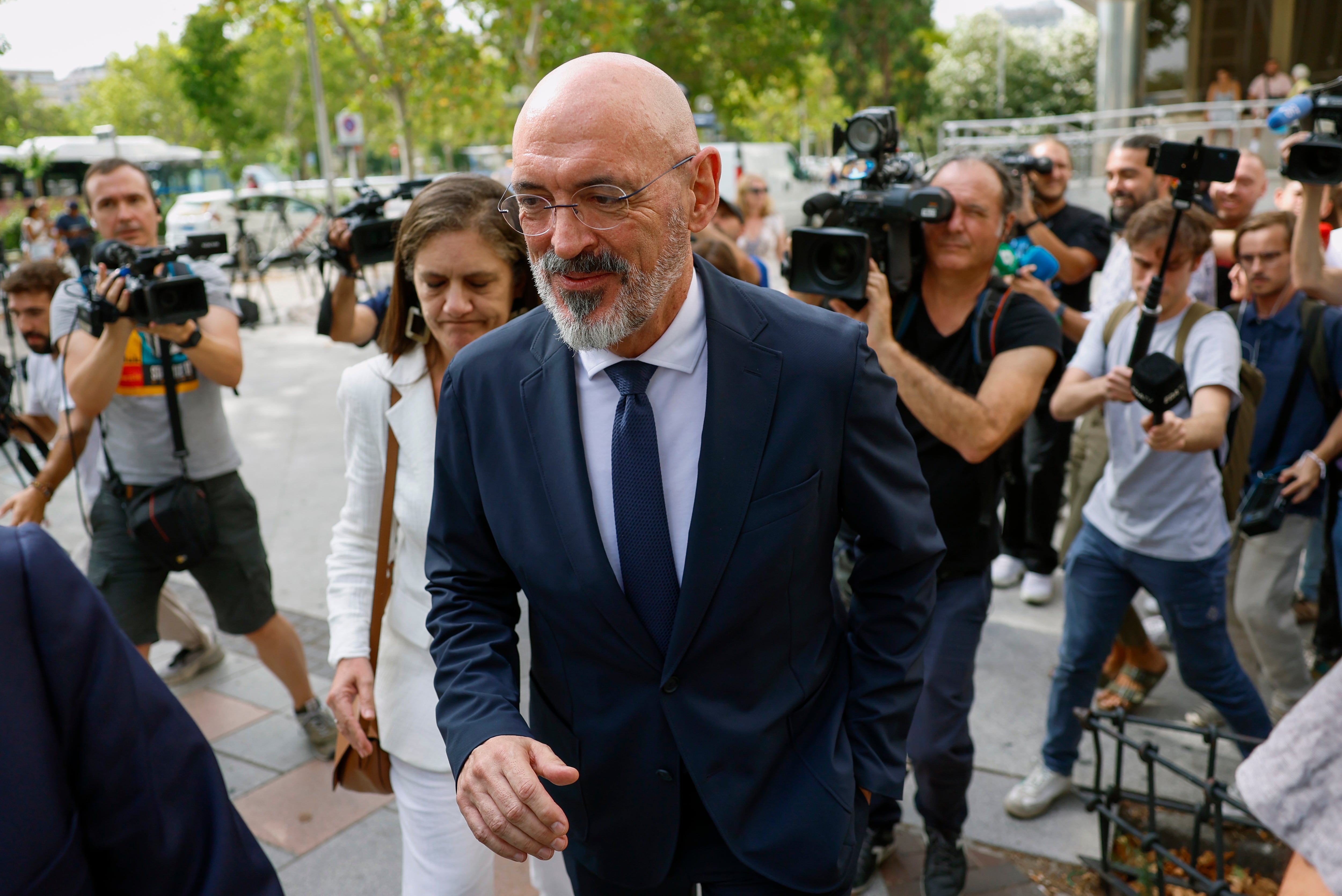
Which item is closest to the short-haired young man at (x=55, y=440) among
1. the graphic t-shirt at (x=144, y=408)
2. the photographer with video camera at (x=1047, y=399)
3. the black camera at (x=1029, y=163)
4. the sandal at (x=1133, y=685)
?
the graphic t-shirt at (x=144, y=408)

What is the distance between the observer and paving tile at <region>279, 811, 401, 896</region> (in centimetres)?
338

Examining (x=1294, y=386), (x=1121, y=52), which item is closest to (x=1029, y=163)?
(x=1294, y=386)

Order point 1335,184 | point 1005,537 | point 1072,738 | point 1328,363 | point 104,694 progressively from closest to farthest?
point 104,694
point 1335,184
point 1072,738
point 1328,363
point 1005,537

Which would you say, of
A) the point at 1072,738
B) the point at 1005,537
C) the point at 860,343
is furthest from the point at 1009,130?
the point at 860,343

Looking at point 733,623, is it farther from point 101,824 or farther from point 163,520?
point 163,520

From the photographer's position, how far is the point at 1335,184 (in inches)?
130

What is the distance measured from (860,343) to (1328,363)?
2911mm

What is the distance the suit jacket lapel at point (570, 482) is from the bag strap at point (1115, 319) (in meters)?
2.55

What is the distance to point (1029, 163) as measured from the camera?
16.6 feet

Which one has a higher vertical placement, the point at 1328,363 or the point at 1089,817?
the point at 1328,363

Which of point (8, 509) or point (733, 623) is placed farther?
point (8, 509)

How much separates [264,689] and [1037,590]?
12.5 ft

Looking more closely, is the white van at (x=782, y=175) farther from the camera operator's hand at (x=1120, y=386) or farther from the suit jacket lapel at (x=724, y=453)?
the suit jacket lapel at (x=724, y=453)

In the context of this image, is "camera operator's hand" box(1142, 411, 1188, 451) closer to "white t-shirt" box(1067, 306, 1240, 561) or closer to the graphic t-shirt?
"white t-shirt" box(1067, 306, 1240, 561)
